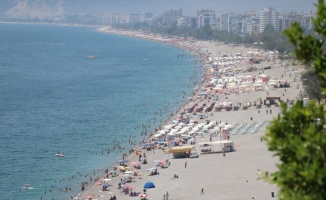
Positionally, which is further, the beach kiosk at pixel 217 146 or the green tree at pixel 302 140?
the beach kiosk at pixel 217 146

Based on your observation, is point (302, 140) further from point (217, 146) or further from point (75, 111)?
point (75, 111)

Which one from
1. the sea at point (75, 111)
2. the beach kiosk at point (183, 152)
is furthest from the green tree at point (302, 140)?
the beach kiosk at point (183, 152)

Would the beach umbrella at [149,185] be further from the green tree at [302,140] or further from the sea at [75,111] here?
the green tree at [302,140]

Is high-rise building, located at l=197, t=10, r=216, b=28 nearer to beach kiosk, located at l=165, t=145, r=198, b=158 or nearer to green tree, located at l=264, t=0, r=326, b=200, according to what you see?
beach kiosk, located at l=165, t=145, r=198, b=158

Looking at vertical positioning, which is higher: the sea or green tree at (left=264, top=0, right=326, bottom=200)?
green tree at (left=264, top=0, right=326, bottom=200)

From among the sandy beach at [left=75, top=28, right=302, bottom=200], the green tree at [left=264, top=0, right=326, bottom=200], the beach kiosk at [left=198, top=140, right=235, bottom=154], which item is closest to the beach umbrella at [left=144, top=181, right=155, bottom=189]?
the sandy beach at [left=75, top=28, right=302, bottom=200]

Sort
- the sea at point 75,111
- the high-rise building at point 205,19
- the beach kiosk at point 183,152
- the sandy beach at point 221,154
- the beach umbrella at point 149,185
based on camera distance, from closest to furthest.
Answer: the sandy beach at point 221,154 → the beach umbrella at point 149,185 → the sea at point 75,111 → the beach kiosk at point 183,152 → the high-rise building at point 205,19
